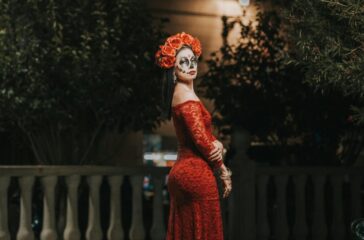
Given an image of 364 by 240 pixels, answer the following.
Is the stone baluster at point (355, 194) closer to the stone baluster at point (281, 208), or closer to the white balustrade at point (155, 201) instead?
the white balustrade at point (155, 201)

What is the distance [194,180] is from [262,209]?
333cm

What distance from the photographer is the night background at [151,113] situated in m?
8.04

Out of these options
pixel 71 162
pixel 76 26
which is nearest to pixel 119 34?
pixel 76 26

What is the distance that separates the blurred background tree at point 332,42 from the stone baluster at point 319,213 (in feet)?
6.78

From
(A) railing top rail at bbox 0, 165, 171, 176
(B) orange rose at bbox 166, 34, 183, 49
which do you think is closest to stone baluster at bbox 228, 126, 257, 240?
(A) railing top rail at bbox 0, 165, 171, 176

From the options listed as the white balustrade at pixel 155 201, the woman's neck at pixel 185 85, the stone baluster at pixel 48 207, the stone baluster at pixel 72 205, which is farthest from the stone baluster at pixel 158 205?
the woman's neck at pixel 185 85

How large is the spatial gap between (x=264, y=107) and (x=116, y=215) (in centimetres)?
339

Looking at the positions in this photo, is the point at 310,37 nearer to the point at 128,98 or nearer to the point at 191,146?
the point at 191,146

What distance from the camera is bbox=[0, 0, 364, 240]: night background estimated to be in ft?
26.4

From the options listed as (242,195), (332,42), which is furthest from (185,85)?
(242,195)

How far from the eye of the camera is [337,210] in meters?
9.65

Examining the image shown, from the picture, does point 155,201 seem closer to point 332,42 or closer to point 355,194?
point 355,194

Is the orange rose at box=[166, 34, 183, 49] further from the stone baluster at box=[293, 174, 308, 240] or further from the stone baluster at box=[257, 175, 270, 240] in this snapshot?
the stone baluster at box=[293, 174, 308, 240]

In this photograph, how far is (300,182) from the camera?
9.45 meters
